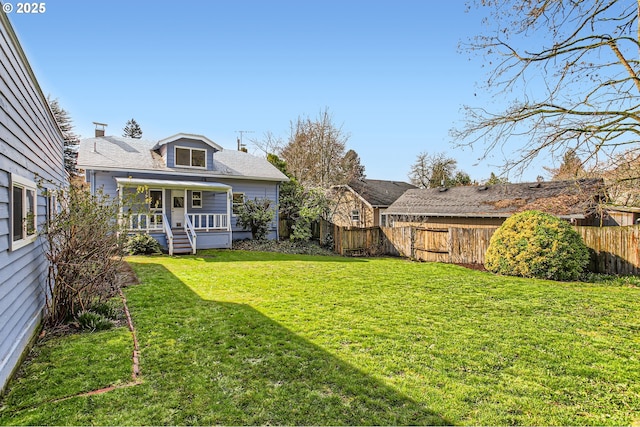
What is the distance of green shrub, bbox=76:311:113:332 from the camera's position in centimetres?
515

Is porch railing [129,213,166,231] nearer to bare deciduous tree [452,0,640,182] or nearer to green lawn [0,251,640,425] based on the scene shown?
green lawn [0,251,640,425]

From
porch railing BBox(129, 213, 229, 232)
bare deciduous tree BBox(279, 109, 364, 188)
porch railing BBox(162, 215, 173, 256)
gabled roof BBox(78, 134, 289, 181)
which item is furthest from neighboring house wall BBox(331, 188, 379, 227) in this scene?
porch railing BBox(162, 215, 173, 256)

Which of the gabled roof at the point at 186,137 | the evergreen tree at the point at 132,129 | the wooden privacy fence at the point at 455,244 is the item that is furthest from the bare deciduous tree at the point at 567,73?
the evergreen tree at the point at 132,129

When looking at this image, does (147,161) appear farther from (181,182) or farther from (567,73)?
(567,73)

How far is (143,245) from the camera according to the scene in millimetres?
13164

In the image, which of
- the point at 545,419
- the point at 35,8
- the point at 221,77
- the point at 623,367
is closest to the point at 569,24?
the point at 623,367

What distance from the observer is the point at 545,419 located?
303 cm

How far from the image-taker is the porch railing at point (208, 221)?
50.3ft

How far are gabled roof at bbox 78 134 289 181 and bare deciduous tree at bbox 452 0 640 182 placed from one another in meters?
12.8

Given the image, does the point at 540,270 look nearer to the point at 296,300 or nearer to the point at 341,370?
the point at 296,300

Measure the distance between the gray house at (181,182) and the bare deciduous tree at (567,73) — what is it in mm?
12177

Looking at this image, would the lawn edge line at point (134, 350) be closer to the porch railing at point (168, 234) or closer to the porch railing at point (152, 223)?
the porch railing at point (168, 234)

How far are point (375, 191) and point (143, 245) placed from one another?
1727 centimetres

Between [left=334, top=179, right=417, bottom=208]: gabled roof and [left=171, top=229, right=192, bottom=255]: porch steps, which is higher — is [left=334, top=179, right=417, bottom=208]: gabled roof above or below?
above
